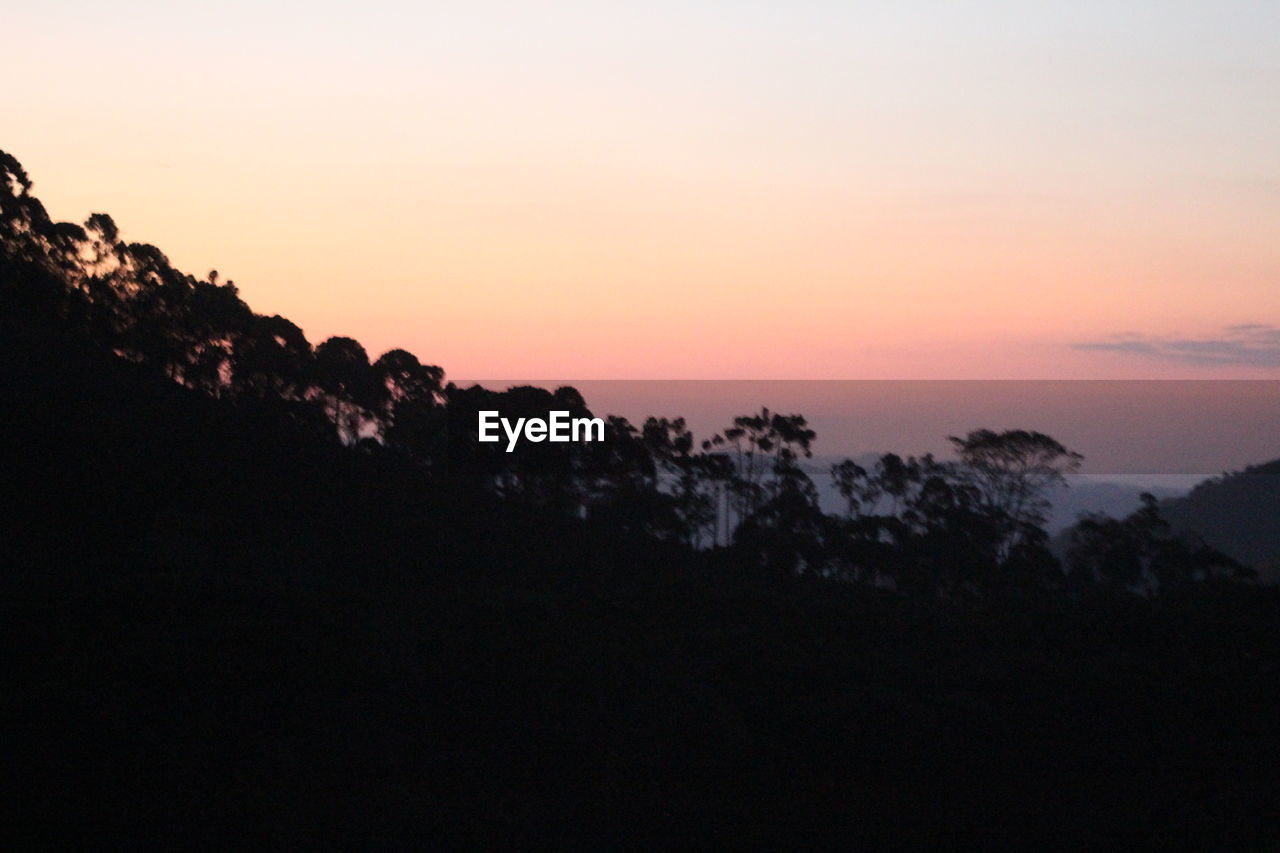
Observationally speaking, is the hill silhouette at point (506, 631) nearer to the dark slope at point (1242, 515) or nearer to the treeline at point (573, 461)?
the treeline at point (573, 461)

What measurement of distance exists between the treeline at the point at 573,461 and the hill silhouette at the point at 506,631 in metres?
0.22

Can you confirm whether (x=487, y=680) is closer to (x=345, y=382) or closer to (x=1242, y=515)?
(x=345, y=382)

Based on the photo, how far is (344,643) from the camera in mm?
33312

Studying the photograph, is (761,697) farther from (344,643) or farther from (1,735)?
(1,735)

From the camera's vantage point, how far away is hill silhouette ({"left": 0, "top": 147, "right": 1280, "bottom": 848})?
26172 millimetres

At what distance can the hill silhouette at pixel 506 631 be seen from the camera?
26172mm

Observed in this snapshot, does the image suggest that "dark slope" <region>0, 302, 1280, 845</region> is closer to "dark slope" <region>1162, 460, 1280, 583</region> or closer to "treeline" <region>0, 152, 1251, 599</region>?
"treeline" <region>0, 152, 1251, 599</region>

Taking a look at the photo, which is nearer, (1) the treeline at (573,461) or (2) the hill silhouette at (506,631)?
(2) the hill silhouette at (506,631)

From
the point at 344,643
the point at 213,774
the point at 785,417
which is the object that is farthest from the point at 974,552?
the point at 213,774

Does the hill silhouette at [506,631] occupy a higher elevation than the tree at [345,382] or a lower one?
lower

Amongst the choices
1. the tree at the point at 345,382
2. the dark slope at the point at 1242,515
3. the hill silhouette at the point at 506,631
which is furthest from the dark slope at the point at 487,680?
the dark slope at the point at 1242,515

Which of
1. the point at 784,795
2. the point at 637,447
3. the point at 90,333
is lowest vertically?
the point at 784,795

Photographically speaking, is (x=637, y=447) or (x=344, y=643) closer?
(x=344, y=643)

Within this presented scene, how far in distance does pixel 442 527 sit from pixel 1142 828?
100 ft
